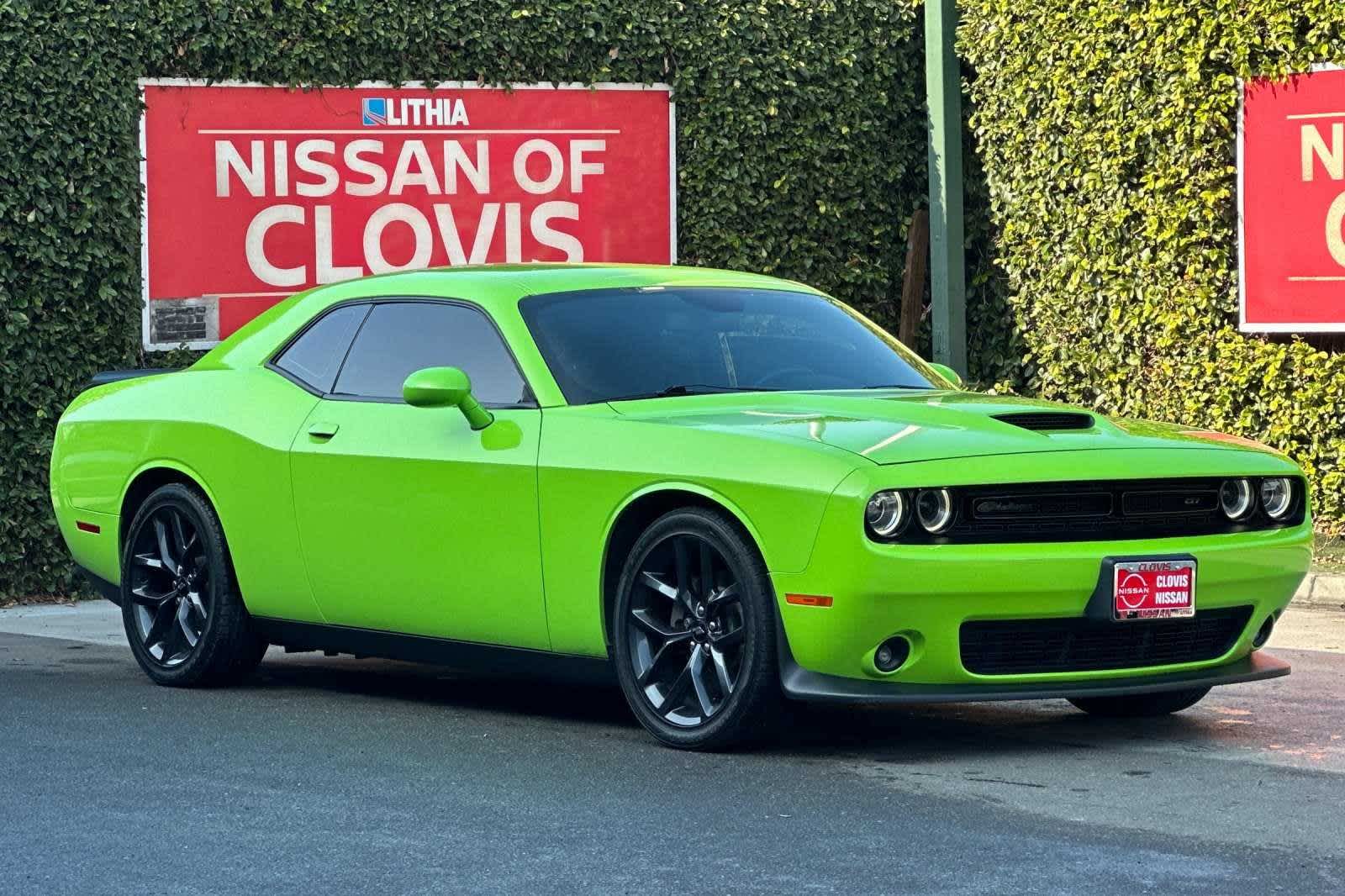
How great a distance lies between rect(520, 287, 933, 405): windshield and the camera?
7.63m

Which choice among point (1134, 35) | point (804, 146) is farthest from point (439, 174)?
point (1134, 35)

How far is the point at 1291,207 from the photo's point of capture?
12.8m

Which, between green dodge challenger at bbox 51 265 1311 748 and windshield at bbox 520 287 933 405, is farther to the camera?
windshield at bbox 520 287 933 405

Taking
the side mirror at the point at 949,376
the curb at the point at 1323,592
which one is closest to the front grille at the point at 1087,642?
the side mirror at the point at 949,376

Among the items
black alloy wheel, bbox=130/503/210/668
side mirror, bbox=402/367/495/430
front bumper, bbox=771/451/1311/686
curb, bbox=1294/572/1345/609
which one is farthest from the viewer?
curb, bbox=1294/572/1345/609

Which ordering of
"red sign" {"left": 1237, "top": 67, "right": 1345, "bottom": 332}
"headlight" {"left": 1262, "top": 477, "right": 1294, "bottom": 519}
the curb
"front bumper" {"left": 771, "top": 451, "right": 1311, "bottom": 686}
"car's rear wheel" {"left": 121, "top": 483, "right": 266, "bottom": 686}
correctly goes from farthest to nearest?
"red sign" {"left": 1237, "top": 67, "right": 1345, "bottom": 332}, the curb, "car's rear wheel" {"left": 121, "top": 483, "right": 266, "bottom": 686}, "headlight" {"left": 1262, "top": 477, "right": 1294, "bottom": 519}, "front bumper" {"left": 771, "top": 451, "right": 1311, "bottom": 686}

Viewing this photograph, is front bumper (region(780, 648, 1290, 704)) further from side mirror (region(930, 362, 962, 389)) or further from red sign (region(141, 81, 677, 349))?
red sign (region(141, 81, 677, 349))

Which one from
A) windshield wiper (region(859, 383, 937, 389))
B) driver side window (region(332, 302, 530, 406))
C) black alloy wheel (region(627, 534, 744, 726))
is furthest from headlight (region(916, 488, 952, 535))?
driver side window (region(332, 302, 530, 406))

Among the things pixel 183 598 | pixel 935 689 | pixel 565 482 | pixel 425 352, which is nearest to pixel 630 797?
pixel 935 689

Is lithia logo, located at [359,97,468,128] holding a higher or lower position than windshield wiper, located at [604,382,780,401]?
higher

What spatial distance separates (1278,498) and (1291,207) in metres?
5.84

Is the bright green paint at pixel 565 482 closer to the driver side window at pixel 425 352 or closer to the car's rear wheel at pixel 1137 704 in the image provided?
the driver side window at pixel 425 352

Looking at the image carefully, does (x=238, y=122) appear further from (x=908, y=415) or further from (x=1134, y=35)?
(x=908, y=415)

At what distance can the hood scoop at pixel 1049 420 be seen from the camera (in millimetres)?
7098
